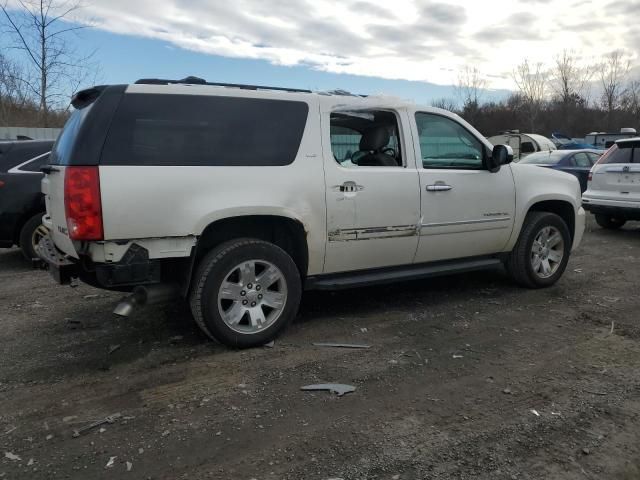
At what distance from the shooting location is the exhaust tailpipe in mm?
3791

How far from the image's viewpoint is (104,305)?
5375 millimetres

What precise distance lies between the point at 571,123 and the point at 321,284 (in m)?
61.2

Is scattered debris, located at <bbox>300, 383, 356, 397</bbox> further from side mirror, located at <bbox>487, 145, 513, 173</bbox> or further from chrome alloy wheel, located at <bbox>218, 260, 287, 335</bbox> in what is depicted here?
side mirror, located at <bbox>487, 145, 513, 173</bbox>

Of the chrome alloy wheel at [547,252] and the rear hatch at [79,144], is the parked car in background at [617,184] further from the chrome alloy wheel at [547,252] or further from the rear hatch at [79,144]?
the rear hatch at [79,144]

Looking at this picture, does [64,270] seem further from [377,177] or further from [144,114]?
[377,177]

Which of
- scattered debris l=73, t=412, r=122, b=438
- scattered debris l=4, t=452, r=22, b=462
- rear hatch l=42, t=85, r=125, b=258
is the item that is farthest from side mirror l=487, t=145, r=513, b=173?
scattered debris l=4, t=452, r=22, b=462

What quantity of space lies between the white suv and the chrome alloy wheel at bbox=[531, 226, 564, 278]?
57cm

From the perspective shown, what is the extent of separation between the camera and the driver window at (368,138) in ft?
15.8

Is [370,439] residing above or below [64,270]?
below

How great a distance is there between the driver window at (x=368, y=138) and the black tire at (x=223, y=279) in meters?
1.16

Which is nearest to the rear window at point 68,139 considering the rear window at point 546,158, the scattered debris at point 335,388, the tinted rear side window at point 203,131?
the tinted rear side window at point 203,131

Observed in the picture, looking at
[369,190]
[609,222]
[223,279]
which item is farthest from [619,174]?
[223,279]

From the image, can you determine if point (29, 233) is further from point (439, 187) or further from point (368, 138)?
point (439, 187)

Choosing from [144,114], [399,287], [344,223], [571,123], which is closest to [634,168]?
[399,287]
